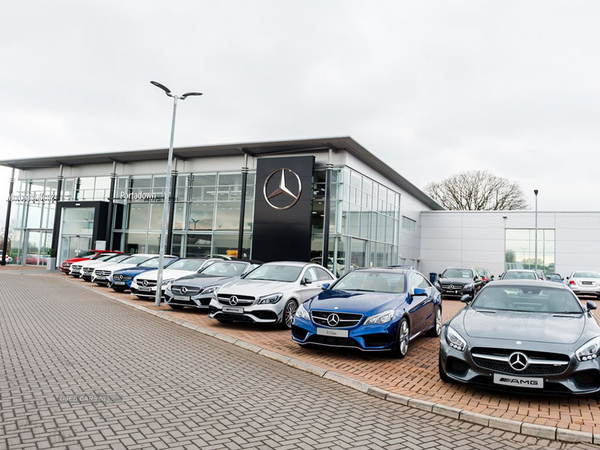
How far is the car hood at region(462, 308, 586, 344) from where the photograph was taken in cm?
549

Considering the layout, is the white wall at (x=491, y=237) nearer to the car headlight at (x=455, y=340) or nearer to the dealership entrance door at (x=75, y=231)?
the dealership entrance door at (x=75, y=231)

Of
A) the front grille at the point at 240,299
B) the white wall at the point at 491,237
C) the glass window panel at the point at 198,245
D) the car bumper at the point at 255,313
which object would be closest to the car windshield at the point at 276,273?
the car bumper at the point at 255,313

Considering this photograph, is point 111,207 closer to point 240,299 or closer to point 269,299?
point 240,299

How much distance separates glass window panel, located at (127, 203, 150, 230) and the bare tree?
1250 inches

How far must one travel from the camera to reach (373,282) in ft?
29.4

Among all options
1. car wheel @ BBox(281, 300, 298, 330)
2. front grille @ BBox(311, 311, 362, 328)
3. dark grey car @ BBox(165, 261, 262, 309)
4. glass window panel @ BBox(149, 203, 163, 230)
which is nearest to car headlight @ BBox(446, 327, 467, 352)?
front grille @ BBox(311, 311, 362, 328)

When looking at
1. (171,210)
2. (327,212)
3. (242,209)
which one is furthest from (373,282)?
(171,210)

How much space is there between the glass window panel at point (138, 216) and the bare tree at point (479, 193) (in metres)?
31.7

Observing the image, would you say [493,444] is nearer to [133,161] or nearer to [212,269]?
[212,269]

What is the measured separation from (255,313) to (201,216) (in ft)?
73.2

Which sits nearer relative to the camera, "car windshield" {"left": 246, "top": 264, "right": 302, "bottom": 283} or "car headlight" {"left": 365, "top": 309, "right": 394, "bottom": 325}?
"car headlight" {"left": 365, "top": 309, "right": 394, "bottom": 325}

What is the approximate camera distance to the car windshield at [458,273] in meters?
22.5

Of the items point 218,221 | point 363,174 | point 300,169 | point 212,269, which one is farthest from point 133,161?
point 212,269

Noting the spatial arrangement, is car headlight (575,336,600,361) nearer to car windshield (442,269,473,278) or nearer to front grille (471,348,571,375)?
front grille (471,348,571,375)
